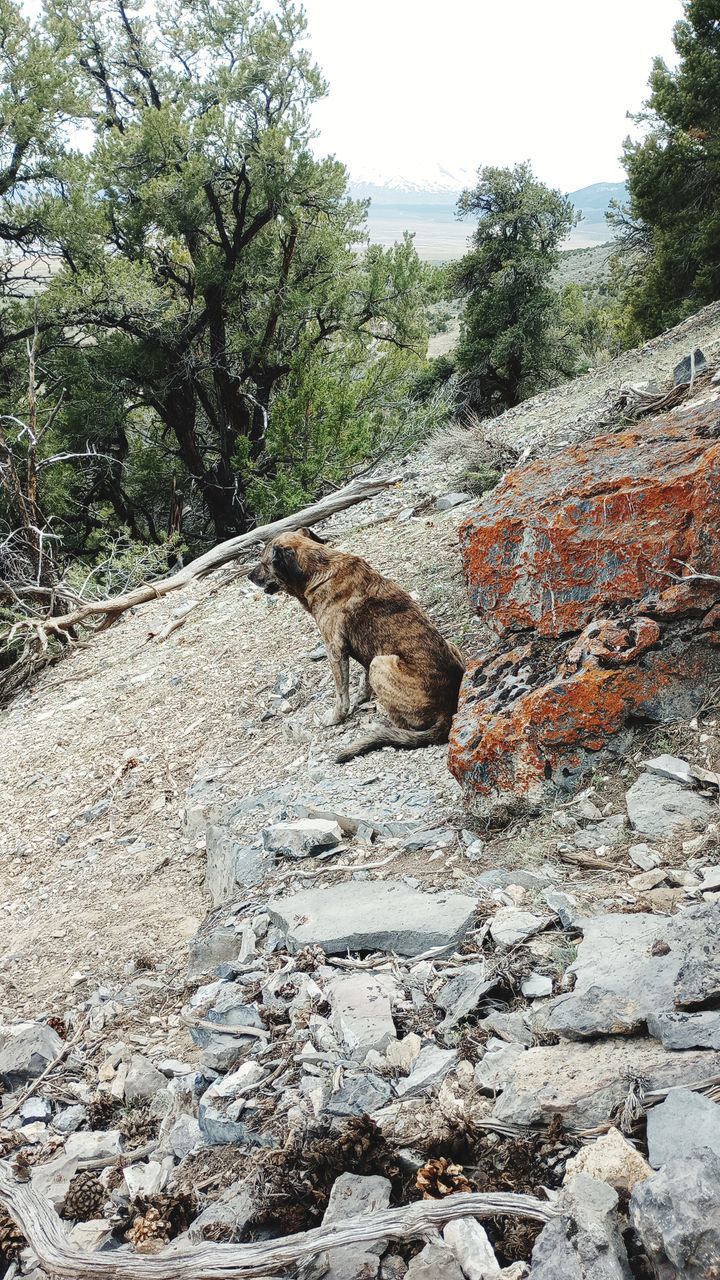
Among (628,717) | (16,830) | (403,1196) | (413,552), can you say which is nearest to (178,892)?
(16,830)

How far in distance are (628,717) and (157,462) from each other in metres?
16.7

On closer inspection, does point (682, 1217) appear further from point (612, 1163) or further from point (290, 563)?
point (290, 563)

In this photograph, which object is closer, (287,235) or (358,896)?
(358,896)

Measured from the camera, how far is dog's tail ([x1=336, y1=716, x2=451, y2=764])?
5.25m

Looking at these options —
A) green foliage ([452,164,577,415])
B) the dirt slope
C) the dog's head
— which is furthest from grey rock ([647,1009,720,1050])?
green foliage ([452,164,577,415])

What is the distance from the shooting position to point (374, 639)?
220 inches

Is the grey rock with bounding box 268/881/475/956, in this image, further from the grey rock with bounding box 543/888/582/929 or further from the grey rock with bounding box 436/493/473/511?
the grey rock with bounding box 436/493/473/511

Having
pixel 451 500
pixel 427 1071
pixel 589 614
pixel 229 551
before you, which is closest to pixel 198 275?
pixel 229 551

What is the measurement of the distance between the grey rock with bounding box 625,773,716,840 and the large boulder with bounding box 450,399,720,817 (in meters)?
0.33

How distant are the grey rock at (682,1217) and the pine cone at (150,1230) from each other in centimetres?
134

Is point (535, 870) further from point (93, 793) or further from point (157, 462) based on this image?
point (157, 462)

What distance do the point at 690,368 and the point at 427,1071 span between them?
7.09m

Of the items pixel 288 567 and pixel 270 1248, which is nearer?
pixel 270 1248

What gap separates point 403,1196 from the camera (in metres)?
2.14
